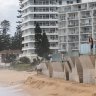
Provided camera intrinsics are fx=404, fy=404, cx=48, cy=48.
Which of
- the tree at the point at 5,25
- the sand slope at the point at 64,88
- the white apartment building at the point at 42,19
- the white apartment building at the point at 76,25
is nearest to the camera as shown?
the sand slope at the point at 64,88

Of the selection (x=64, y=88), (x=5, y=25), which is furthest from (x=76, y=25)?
(x=64, y=88)

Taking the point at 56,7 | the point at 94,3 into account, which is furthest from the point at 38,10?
the point at 94,3

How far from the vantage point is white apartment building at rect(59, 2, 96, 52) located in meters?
91.1

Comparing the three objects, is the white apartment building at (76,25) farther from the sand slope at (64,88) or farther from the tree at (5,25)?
the sand slope at (64,88)

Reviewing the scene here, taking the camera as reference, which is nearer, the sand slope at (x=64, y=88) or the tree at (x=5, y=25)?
the sand slope at (x=64, y=88)

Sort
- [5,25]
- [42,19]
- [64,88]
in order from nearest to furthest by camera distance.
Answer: [64,88], [42,19], [5,25]

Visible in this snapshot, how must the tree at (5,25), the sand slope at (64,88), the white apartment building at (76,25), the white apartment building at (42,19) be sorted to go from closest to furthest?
the sand slope at (64,88)
the white apartment building at (76,25)
the white apartment building at (42,19)
the tree at (5,25)

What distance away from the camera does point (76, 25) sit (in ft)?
309

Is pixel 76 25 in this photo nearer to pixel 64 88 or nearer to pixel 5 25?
pixel 5 25

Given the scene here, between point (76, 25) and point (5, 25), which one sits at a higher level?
point (5, 25)

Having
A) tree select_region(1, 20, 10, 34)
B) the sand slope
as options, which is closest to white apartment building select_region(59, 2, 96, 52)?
tree select_region(1, 20, 10, 34)

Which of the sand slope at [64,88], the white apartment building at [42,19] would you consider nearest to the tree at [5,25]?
the white apartment building at [42,19]

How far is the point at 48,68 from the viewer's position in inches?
1806

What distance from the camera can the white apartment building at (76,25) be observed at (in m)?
91.1
